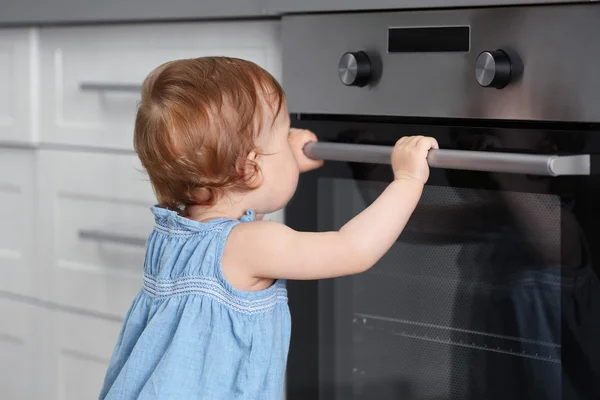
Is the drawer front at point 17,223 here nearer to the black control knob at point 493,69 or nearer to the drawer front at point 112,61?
the drawer front at point 112,61

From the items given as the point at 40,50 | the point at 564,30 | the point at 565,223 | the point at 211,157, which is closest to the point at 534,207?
the point at 565,223

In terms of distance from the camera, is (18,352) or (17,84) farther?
(18,352)

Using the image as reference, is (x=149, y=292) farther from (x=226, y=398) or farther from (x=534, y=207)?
(x=534, y=207)

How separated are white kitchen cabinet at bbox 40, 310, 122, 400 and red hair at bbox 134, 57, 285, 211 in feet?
2.00

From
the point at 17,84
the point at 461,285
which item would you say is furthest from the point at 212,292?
the point at 17,84

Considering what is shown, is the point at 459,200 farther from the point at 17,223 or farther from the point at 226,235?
the point at 17,223

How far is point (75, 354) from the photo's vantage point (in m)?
1.73

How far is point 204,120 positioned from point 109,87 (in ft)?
1.70

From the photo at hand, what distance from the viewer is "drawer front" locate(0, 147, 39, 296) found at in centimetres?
177

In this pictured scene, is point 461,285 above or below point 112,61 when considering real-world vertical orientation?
below

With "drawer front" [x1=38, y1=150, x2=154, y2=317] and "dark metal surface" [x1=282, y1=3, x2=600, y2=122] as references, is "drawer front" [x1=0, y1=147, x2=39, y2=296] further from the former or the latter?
"dark metal surface" [x1=282, y1=3, x2=600, y2=122]

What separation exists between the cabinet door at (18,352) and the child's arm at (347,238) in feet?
2.75

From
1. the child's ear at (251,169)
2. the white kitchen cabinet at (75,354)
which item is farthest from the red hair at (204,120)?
the white kitchen cabinet at (75,354)

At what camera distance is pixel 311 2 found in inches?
47.9
